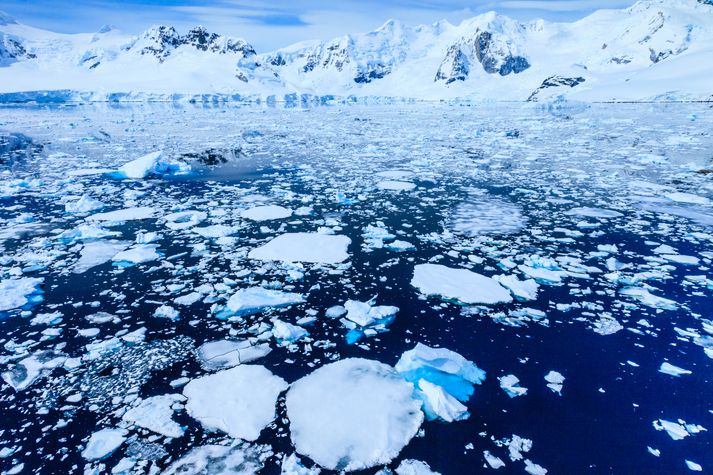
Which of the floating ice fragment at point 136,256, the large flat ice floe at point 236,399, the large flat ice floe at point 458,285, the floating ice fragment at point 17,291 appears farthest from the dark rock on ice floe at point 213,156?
the large flat ice floe at point 236,399

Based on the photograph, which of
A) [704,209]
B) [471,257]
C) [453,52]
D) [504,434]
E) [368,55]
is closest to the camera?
[504,434]

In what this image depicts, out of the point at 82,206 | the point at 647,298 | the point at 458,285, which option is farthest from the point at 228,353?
the point at 82,206

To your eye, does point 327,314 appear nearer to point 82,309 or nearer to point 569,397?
point 569,397

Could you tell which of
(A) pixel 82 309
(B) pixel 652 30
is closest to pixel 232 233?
(A) pixel 82 309

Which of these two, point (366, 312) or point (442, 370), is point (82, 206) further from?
point (442, 370)

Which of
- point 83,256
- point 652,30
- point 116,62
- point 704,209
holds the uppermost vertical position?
point 652,30

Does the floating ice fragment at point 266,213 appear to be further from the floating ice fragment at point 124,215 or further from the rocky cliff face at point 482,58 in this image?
the rocky cliff face at point 482,58

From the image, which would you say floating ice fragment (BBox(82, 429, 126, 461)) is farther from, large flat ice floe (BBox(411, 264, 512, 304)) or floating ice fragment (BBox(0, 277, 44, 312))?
large flat ice floe (BBox(411, 264, 512, 304))
